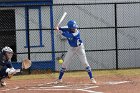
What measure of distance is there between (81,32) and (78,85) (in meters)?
5.96

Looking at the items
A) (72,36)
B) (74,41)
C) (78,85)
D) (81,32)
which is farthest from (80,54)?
(81,32)

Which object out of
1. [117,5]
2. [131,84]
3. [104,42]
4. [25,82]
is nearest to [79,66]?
[104,42]

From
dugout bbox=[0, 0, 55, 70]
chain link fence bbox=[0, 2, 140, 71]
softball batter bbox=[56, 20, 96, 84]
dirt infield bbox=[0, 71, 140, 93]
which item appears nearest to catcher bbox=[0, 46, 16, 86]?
dirt infield bbox=[0, 71, 140, 93]

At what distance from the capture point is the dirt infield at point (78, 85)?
12.3m

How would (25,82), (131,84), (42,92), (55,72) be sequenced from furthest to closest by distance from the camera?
(55,72) < (25,82) < (131,84) < (42,92)

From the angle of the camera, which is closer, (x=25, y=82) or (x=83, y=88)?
(x=83, y=88)

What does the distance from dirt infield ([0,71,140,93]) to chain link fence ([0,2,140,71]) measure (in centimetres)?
337

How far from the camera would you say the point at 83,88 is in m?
12.6

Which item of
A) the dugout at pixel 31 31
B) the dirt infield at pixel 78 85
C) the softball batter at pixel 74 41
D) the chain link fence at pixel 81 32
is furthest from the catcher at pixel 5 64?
the dugout at pixel 31 31

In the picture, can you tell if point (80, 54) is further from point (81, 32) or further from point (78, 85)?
point (81, 32)

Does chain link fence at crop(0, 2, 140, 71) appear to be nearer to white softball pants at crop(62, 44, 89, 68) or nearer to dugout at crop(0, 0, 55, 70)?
dugout at crop(0, 0, 55, 70)

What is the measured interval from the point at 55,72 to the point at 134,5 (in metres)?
4.47

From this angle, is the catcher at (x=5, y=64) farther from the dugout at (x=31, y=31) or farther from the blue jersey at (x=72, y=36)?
the dugout at (x=31, y=31)

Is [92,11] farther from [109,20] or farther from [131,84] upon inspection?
[131,84]
